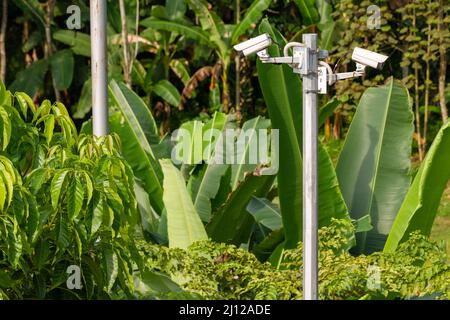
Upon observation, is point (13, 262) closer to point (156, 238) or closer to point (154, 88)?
point (156, 238)

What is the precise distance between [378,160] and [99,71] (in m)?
2.21

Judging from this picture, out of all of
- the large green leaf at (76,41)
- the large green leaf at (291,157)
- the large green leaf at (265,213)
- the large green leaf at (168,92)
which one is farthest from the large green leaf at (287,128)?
the large green leaf at (76,41)

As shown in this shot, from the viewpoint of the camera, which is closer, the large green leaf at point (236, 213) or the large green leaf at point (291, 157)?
the large green leaf at point (291, 157)

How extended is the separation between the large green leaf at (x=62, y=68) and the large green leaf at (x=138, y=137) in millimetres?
6820

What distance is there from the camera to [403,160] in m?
8.15

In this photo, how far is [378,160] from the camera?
26.7 ft

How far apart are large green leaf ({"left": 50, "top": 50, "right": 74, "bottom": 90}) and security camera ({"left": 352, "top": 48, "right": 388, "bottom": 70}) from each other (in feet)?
34.0

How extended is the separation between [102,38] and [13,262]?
2654mm

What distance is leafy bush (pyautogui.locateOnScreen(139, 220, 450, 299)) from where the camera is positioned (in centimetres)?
670

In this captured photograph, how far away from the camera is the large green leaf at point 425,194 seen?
7.00 m
